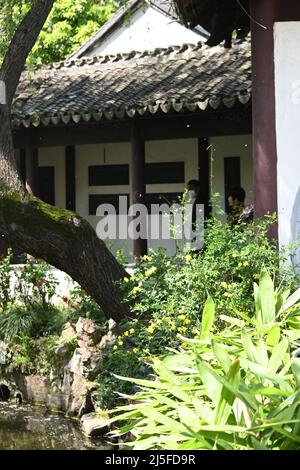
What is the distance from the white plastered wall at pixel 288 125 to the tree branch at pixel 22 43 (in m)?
2.13

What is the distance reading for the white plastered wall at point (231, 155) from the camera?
537 inches

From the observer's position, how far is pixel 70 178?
604 inches

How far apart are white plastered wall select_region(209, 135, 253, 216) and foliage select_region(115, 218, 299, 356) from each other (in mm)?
6866

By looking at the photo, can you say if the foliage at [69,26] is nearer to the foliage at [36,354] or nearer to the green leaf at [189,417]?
the foliage at [36,354]

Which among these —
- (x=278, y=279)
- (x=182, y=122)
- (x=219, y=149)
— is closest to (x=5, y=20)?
(x=182, y=122)

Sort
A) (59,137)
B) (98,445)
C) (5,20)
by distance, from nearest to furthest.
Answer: (98,445), (5,20), (59,137)

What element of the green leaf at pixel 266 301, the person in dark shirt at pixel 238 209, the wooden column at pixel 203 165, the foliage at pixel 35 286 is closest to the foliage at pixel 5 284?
the foliage at pixel 35 286

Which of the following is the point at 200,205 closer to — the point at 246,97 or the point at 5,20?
the point at 246,97

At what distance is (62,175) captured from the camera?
15.4 meters

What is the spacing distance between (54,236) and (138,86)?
18.4 feet

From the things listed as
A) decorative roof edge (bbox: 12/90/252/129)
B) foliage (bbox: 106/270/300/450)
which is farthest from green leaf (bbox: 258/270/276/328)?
decorative roof edge (bbox: 12/90/252/129)

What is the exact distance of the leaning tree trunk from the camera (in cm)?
695

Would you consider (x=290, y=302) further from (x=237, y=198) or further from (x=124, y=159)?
(x=124, y=159)
